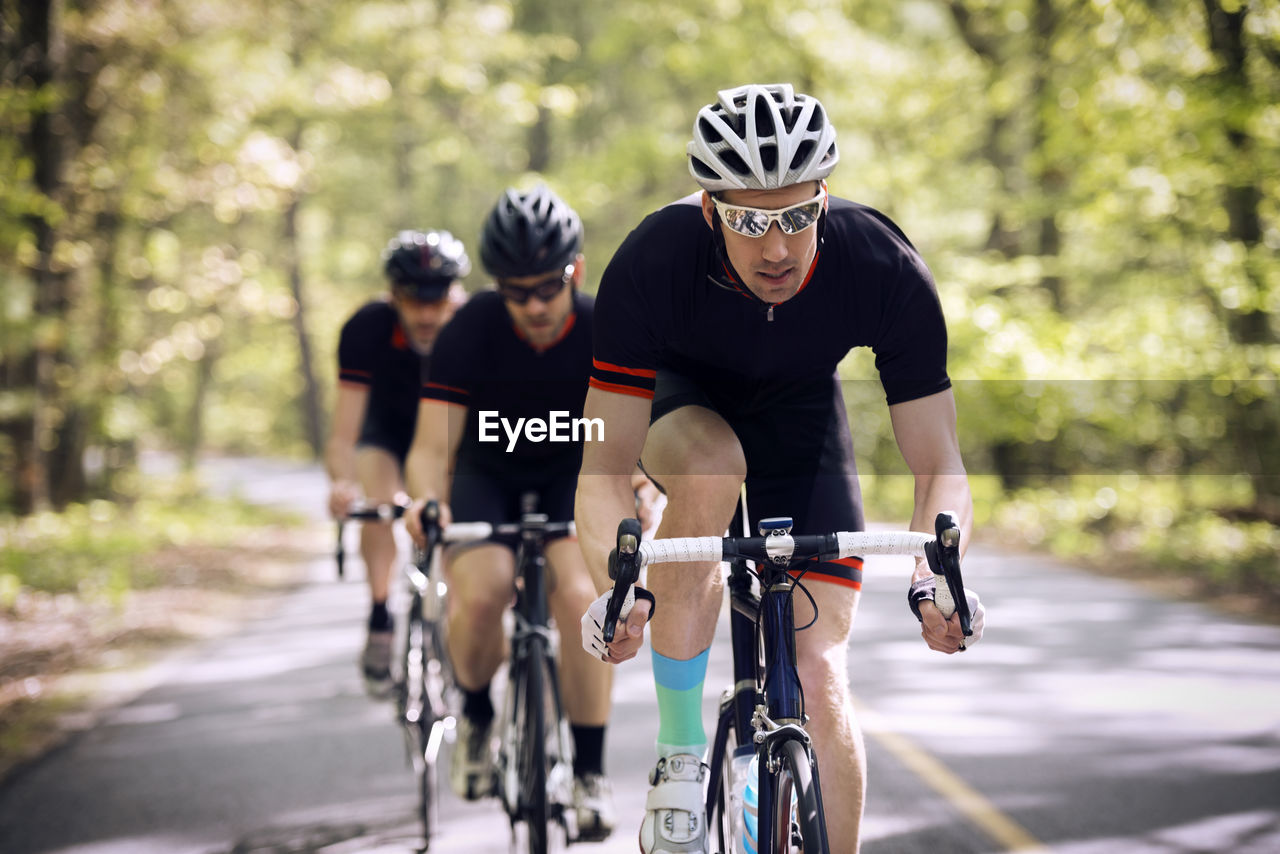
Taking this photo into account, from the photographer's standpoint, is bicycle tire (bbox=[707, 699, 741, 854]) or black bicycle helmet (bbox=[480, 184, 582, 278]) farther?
black bicycle helmet (bbox=[480, 184, 582, 278])

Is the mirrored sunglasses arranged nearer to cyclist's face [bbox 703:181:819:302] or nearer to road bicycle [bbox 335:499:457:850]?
cyclist's face [bbox 703:181:819:302]

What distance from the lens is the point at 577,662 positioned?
13.5 feet

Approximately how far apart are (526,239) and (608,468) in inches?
63.5

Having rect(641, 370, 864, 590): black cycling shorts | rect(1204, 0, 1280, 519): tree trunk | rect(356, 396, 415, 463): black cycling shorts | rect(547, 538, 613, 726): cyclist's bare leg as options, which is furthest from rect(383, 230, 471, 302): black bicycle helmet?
rect(1204, 0, 1280, 519): tree trunk

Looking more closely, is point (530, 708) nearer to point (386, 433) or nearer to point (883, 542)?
point (883, 542)

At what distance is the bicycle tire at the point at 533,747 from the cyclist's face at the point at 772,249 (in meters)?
1.88

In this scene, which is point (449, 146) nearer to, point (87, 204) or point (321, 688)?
point (87, 204)

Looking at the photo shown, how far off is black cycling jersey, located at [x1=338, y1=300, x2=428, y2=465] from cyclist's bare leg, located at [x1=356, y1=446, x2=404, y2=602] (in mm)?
110

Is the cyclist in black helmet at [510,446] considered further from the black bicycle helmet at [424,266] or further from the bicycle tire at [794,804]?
the bicycle tire at [794,804]

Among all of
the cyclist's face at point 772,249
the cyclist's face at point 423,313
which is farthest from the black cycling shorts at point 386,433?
the cyclist's face at point 772,249

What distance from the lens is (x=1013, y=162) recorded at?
21.7 metres

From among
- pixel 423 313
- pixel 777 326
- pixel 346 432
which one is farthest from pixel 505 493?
pixel 777 326

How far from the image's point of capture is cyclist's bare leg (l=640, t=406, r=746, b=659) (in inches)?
Answer: 113

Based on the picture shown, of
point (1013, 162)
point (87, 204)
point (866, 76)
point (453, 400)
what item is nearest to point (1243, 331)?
point (866, 76)
